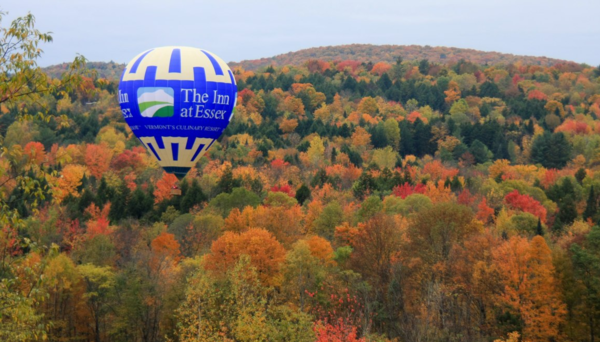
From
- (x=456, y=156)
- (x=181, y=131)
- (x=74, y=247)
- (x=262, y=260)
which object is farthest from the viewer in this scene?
(x=456, y=156)

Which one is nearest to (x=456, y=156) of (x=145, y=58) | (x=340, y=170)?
(x=340, y=170)

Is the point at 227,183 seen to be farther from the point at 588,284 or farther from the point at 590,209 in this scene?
the point at 588,284

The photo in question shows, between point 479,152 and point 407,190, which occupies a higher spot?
point 407,190

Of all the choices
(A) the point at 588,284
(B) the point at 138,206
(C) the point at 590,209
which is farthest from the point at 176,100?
(C) the point at 590,209

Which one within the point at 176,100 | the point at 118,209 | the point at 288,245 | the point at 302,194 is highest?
the point at 176,100

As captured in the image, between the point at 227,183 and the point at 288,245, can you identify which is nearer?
the point at 288,245

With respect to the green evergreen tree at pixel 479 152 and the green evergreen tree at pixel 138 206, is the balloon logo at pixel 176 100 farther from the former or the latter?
the green evergreen tree at pixel 479 152

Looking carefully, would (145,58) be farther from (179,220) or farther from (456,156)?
(456,156)

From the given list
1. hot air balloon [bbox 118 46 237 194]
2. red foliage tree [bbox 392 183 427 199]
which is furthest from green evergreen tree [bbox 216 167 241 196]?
hot air balloon [bbox 118 46 237 194]
